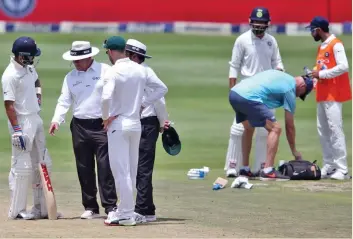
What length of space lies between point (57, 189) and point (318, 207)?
3401 mm

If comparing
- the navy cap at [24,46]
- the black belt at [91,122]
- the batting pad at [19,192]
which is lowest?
→ the batting pad at [19,192]

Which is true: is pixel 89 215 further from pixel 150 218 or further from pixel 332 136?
pixel 332 136

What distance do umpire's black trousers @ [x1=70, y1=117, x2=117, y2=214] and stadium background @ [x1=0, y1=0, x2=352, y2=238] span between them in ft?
1.40

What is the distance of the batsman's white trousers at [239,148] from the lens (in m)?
16.9

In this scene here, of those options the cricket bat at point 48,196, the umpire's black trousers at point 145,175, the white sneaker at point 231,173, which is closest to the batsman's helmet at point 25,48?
the cricket bat at point 48,196

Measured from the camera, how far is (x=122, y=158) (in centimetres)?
1242

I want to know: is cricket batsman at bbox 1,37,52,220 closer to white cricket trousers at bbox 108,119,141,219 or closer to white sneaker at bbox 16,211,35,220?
white sneaker at bbox 16,211,35,220

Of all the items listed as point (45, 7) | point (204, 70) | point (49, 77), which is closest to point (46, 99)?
point (49, 77)

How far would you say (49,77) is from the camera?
24.7 m

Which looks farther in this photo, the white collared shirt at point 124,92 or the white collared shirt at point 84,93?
the white collared shirt at point 84,93

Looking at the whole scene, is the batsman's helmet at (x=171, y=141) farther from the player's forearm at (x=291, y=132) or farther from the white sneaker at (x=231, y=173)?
the player's forearm at (x=291, y=132)

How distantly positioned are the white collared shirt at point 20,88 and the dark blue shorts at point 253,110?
3649 millimetres

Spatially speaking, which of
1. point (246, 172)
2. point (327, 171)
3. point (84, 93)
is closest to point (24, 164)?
point (84, 93)

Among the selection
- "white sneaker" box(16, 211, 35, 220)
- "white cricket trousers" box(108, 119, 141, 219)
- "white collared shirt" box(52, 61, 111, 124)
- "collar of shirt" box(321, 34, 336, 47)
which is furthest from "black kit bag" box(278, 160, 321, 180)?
"white sneaker" box(16, 211, 35, 220)
